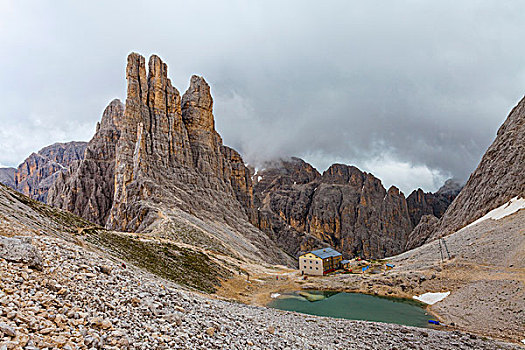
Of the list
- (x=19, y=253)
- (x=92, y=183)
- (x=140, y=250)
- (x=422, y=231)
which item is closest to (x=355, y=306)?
(x=140, y=250)

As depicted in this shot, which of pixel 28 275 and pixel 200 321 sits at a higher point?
pixel 28 275

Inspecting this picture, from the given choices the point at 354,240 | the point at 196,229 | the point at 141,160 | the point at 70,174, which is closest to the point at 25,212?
the point at 196,229

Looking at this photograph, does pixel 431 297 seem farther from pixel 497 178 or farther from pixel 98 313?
pixel 497 178

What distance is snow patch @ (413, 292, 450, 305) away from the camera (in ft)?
141

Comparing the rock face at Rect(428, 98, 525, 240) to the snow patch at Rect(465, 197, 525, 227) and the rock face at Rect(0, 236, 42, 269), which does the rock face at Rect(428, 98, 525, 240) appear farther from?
the rock face at Rect(0, 236, 42, 269)

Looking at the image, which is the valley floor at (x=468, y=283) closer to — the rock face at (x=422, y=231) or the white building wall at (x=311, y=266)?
the white building wall at (x=311, y=266)

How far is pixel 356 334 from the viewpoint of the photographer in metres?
22.1

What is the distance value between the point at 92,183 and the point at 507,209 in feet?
458

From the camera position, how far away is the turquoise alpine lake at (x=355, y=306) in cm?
3669

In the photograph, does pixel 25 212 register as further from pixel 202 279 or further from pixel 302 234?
pixel 302 234

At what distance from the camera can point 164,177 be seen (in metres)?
88.1

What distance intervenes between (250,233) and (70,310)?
310 ft

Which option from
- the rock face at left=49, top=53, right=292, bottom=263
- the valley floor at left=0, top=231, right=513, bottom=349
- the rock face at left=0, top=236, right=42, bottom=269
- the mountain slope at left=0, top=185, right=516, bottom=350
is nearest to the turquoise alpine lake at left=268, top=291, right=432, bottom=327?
the mountain slope at left=0, top=185, right=516, bottom=350

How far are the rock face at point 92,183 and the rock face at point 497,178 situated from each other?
414 feet
